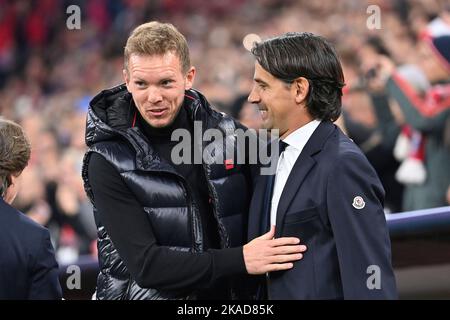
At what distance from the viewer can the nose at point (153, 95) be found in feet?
5.45

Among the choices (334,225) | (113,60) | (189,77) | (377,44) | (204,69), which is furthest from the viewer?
(113,60)

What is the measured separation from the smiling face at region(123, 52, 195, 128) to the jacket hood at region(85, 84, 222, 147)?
0.14 feet

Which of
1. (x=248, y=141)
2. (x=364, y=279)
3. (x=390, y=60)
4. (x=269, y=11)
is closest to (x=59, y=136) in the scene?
(x=269, y=11)

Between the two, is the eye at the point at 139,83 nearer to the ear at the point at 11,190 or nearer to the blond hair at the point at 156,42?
the blond hair at the point at 156,42

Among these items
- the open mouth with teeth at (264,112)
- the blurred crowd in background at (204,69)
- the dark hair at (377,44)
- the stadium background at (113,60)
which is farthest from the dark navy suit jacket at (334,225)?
the dark hair at (377,44)

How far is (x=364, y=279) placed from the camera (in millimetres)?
1488

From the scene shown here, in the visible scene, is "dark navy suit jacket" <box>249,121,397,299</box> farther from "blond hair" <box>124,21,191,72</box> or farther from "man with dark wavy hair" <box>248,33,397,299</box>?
"blond hair" <box>124,21,191,72</box>

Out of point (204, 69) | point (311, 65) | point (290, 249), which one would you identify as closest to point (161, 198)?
point (290, 249)

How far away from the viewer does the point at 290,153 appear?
167 centimetres

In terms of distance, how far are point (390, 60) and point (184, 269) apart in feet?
9.04

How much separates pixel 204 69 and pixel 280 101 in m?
3.12

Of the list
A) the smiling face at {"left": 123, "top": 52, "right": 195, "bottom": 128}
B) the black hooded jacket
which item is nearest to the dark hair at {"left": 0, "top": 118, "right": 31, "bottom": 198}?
the black hooded jacket

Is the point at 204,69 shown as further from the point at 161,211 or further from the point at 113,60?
the point at 161,211

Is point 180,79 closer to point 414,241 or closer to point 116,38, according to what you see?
point 414,241
